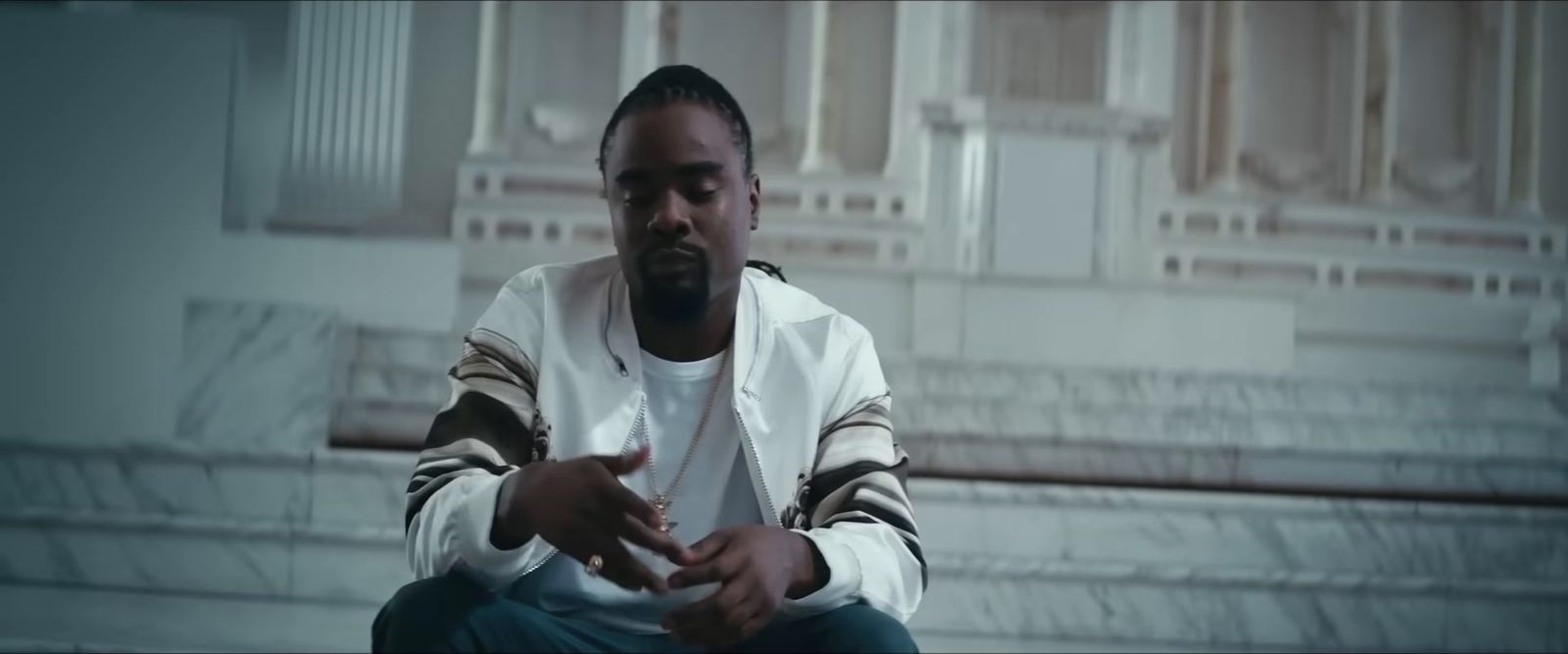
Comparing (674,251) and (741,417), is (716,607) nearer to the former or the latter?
(741,417)

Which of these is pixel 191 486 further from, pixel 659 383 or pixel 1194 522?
pixel 1194 522

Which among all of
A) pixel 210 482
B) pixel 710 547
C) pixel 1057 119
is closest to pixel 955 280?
pixel 1057 119

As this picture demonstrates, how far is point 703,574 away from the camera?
4.23ft

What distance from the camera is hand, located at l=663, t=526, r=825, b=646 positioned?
1.29 meters

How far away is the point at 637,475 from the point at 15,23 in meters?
3.31

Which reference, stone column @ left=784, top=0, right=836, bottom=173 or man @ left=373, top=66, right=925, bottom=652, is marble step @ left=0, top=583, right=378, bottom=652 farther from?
stone column @ left=784, top=0, right=836, bottom=173

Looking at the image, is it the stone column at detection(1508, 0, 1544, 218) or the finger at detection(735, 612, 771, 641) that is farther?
Result: the stone column at detection(1508, 0, 1544, 218)

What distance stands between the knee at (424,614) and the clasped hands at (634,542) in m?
0.07

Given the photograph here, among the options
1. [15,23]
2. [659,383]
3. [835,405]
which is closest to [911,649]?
[835,405]

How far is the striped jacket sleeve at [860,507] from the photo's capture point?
1416 mm

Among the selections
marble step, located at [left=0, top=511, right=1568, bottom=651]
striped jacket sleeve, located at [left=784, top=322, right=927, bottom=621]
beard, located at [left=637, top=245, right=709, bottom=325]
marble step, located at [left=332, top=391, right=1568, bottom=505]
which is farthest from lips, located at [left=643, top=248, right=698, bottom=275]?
marble step, located at [left=332, top=391, right=1568, bottom=505]

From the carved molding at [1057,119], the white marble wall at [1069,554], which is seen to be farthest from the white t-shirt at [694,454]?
the carved molding at [1057,119]

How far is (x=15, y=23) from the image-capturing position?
3.92 m

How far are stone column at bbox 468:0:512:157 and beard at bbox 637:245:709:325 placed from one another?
13.2 ft
